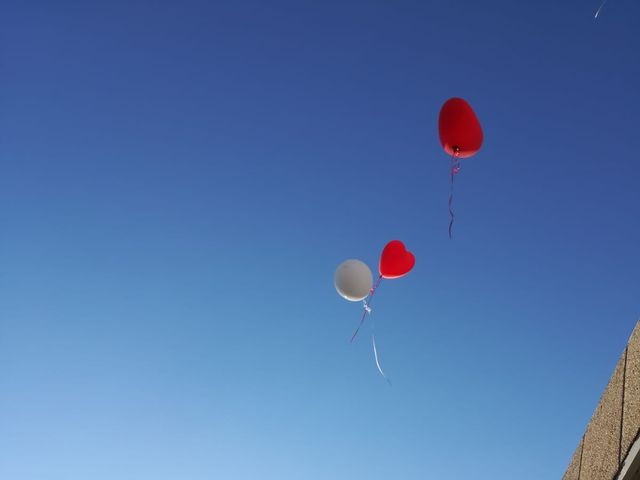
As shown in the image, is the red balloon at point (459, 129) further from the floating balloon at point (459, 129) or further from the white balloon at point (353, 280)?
the white balloon at point (353, 280)

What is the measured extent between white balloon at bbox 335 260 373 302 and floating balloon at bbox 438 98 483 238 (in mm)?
1627

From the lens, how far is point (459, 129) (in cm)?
668

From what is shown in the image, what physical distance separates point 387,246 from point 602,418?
15.9 ft

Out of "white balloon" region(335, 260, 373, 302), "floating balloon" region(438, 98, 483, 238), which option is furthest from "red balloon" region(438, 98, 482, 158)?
"white balloon" region(335, 260, 373, 302)

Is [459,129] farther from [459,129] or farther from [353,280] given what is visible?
[353,280]

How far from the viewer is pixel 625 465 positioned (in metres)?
2.75

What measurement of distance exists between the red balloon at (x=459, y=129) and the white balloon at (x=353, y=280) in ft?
6.56

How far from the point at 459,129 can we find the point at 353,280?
95.2 inches

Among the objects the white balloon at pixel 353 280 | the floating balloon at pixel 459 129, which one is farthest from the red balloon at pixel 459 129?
the white balloon at pixel 353 280

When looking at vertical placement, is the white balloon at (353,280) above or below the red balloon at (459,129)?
below

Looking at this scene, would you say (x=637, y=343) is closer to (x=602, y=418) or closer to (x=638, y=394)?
(x=638, y=394)

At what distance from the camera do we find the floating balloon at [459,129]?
263 inches

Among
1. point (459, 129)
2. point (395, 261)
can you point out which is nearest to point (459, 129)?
point (459, 129)

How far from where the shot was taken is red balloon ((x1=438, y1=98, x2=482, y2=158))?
6.67 meters
